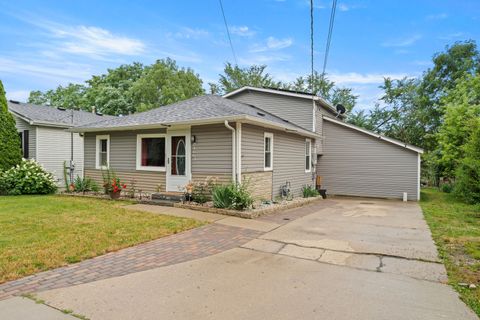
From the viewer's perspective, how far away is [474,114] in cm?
1541

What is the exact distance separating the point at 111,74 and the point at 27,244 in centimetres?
3580

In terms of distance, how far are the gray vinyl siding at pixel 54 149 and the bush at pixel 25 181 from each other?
2144 millimetres

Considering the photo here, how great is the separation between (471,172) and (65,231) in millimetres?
14188

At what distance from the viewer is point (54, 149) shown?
1524 cm

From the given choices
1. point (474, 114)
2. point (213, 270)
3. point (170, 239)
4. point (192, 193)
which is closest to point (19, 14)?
point (192, 193)

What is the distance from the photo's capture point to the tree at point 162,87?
101ft

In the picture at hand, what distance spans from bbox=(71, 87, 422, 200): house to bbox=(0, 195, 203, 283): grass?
2448 mm

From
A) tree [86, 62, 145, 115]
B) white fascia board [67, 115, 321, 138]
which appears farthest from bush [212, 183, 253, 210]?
tree [86, 62, 145, 115]

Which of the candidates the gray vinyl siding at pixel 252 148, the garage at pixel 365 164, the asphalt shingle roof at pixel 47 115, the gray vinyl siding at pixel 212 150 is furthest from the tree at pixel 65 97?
the gray vinyl siding at pixel 252 148

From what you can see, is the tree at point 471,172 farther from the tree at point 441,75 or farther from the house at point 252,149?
the tree at point 441,75

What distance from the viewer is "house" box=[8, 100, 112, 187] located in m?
14.5

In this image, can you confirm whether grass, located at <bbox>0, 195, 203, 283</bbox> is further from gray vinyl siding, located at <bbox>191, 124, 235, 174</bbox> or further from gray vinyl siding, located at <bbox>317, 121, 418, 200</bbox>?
gray vinyl siding, located at <bbox>317, 121, 418, 200</bbox>

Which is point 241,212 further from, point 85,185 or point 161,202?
point 85,185

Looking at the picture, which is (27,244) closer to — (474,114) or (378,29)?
(378,29)
